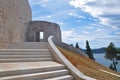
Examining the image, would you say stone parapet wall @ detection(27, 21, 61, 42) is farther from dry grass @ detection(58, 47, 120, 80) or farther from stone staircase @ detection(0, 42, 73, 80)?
stone staircase @ detection(0, 42, 73, 80)

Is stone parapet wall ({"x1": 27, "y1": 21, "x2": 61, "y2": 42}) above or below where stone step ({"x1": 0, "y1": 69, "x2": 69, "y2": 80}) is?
above

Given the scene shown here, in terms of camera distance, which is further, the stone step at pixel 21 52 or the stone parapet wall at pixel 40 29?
the stone parapet wall at pixel 40 29

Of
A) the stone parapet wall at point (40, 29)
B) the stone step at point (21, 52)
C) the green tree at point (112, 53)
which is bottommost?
the green tree at point (112, 53)

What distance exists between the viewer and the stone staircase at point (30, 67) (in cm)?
684

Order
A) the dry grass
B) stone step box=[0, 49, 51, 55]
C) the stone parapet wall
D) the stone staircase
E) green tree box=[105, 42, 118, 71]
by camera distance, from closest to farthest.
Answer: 1. the stone staircase
2. the dry grass
3. stone step box=[0, 49, 51, 55]
4. the stone parapet wall
5. green tree box=[105, 42, 118, 71]

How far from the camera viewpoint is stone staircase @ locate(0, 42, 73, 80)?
22.4ft

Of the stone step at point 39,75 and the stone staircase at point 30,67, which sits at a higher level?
the stone staircase at point 30,67

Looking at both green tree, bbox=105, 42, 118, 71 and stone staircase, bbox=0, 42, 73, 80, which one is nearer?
stone staircase, bbox=0, 42, 73, 80

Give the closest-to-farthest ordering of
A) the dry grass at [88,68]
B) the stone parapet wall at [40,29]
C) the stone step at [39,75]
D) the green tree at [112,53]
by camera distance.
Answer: the stone step at [39,75], the dry grass at [88,68], the stone parapet wall at [40,29], the green tree at [112,53]

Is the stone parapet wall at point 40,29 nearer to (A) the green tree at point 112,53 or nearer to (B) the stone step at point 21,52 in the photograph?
(B) the stone step at point 21,52

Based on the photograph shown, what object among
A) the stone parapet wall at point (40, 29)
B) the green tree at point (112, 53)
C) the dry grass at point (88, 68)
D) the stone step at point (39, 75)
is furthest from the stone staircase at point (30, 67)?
the green tree at point (112, 53)

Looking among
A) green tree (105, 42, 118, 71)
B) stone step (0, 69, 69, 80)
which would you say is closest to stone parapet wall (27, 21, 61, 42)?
green tree (105, 42, 118, 71)

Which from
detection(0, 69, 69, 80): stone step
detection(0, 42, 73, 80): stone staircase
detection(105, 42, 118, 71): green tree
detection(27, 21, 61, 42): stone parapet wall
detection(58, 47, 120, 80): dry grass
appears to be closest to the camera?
detection(0, 69, 69, 80): stone step

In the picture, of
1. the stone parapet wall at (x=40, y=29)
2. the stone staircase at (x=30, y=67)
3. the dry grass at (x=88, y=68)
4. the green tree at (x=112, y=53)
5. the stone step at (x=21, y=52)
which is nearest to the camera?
the stone staircase at (x=30, y=67)
